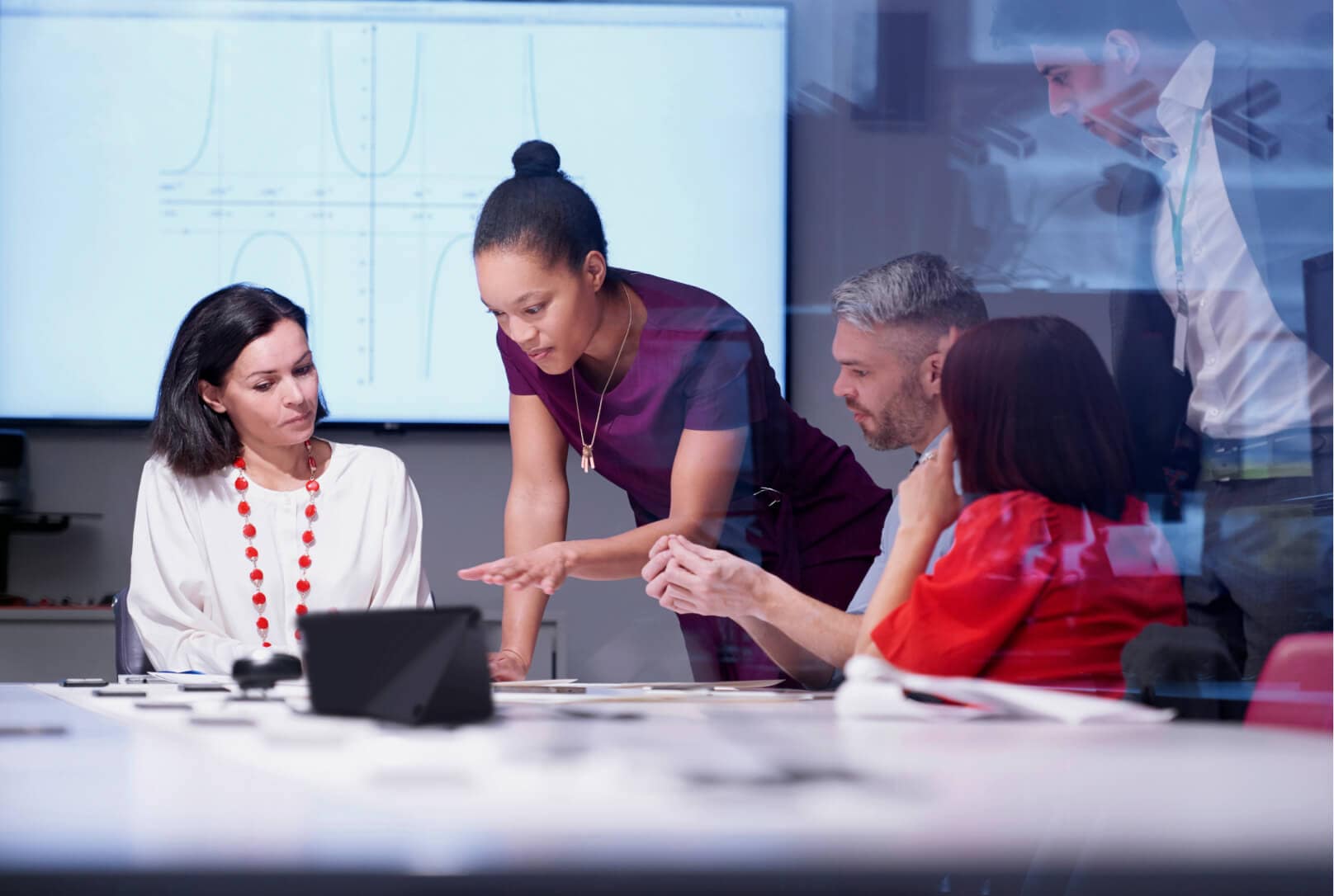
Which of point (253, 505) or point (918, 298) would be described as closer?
point (918, 298)

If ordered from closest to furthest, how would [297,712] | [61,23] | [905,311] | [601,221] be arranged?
1. [297,712]
2. [905,311]
3. [601,221]
4. [61,23]

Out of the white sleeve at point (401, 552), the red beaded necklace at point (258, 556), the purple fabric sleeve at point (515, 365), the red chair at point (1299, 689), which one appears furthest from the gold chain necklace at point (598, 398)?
the red chair at point (1299, 689)

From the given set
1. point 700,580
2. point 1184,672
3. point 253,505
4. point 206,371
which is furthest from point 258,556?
point 1184,672

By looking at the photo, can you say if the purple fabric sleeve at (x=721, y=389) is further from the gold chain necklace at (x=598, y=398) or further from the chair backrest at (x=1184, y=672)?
the chair backrest at (x=1184, y=672)

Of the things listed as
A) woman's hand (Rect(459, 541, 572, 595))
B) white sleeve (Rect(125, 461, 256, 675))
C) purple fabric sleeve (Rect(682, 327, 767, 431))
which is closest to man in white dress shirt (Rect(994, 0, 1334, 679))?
purple fabric sleeve (Rect(682, 327, 767, 431))

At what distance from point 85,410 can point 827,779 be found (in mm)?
2412

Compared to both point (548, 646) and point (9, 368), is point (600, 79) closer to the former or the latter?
point (548, 646)

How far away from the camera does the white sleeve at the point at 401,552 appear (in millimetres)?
1826

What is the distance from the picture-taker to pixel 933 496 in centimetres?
115

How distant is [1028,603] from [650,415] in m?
0.91

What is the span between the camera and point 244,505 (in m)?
1.83

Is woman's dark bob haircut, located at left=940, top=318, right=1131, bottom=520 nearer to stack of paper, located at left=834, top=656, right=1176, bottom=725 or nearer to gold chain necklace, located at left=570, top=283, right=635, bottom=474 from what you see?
stack of paper, located at left=834, top=656, right=1176, bottom=725

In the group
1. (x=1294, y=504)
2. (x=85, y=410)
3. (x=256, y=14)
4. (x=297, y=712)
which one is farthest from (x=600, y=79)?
(x=297, y=712)

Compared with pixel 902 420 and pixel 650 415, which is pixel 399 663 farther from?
pixel 650 415
